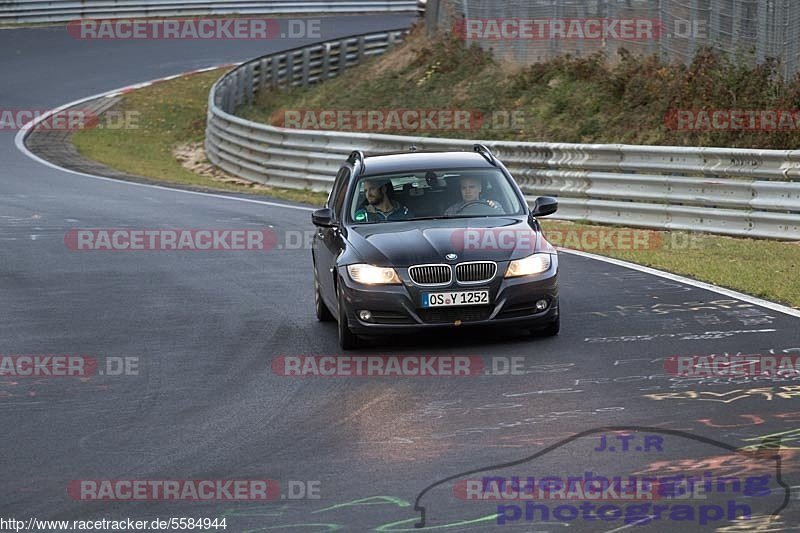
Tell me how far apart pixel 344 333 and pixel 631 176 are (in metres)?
8.99

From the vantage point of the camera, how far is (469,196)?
41.2ft

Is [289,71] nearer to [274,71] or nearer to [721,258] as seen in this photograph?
[274,71]

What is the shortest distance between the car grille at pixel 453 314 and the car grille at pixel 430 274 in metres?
0.23

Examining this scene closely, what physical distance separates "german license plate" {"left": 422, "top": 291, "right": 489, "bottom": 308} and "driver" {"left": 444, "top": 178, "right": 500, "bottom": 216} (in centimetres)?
137

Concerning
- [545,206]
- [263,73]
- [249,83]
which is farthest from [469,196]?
[263,73]

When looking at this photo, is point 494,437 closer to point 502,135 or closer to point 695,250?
point 695,250

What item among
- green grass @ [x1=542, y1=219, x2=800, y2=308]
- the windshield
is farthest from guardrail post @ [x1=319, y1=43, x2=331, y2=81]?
the windshield

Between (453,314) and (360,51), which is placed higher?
(453,314)

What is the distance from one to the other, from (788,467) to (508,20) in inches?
1029

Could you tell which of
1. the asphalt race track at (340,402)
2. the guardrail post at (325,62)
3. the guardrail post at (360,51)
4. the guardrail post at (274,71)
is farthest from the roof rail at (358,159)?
the guardrail post at (360,51)

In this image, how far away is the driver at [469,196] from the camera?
12.4 m

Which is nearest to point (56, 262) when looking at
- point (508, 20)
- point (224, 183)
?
point (224, 183)

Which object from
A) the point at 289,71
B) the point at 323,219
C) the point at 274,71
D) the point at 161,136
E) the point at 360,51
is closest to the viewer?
the point at 323,219

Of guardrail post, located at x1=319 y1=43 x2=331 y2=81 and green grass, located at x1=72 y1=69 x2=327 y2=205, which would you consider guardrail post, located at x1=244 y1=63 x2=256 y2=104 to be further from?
guardrail post, located at x1=319 y1=43 x2=331 y2=81
